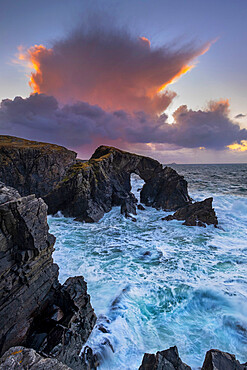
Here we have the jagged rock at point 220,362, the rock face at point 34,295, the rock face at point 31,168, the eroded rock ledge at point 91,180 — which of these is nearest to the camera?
the jagged rock at point 220,362

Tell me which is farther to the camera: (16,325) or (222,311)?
(222,311)

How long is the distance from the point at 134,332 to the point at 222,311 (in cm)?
543

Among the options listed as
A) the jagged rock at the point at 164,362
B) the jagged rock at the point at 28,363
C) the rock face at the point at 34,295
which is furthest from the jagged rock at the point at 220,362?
the rock face at the point at 34,295

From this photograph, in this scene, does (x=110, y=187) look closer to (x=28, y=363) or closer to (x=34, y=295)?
(x=34, y=295)

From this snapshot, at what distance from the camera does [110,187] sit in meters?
32.0

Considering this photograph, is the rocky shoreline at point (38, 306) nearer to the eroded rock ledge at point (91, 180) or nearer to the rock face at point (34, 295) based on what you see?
the rock face at point (34, 295)

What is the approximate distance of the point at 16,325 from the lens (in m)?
6.88

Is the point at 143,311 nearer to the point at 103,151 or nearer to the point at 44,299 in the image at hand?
the point at 44,299

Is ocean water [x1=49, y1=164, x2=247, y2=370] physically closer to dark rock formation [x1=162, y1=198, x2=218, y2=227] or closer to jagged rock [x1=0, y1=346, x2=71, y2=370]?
dark rock formation [x1=162, y1=198, x2=218, y2=227]

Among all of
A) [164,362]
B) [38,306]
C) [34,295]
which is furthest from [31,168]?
[164,362]

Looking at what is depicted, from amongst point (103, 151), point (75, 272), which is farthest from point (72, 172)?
point (75, 272)

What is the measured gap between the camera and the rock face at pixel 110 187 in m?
26.7

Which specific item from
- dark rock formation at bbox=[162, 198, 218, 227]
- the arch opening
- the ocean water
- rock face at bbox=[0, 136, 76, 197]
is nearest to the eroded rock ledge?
rock face at bbox=[0, 136, 76, 197]

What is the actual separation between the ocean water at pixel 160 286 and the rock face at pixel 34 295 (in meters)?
1.71
